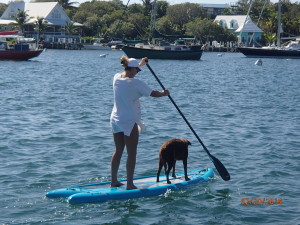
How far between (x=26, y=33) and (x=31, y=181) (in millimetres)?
110164

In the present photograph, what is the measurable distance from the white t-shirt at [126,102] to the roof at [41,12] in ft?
371

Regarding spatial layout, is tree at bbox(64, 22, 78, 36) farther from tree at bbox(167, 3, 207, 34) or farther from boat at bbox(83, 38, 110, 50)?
tree at bbox(167, 3, 207, 34)

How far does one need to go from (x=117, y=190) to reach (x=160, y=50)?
61783 millimetres

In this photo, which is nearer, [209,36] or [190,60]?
[190,60]

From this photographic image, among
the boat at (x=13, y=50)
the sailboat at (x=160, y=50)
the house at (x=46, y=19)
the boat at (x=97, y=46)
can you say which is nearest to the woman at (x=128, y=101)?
the boat at (x=13, y=50)

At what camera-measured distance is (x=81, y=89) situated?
3331 cm

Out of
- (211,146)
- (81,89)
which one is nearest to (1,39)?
(81,89)

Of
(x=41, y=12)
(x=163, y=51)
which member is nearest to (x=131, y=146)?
(x=163, y=51)

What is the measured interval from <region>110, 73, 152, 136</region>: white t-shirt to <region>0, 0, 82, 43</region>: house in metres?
112

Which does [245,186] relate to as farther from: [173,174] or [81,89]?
[81,89]

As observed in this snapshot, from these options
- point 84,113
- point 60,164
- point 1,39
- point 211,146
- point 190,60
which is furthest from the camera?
point 190,60

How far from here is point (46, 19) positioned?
398ft

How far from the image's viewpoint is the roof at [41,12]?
12106 cm

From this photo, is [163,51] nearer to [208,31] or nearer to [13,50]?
[13,50]
